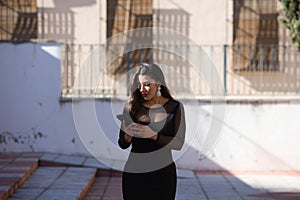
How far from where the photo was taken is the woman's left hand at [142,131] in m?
3.89

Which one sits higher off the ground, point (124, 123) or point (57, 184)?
point (124, 123)

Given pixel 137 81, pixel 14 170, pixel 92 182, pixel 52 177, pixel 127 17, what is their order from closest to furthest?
pixel 137 81
pixel 14 170
pixel 52 177
pixel 92 182
pixel 127 17

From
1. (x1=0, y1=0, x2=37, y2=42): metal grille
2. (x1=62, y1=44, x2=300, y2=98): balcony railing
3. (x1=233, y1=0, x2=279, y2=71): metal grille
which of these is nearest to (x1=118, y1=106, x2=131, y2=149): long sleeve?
(x1=62, y1=44, x2=300, y2=98): balcony railing

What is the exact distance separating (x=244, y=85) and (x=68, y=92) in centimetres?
397

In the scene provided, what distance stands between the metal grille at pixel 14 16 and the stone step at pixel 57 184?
4.39m

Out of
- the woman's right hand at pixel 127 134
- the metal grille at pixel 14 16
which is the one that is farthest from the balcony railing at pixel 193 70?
the woman's right hand at pixel 127 134

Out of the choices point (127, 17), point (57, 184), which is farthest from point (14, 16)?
point (57, 184)

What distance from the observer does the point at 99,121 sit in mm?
9430

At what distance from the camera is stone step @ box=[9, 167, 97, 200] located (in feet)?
22.6

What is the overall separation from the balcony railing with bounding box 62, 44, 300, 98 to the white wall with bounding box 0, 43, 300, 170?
1.33ft

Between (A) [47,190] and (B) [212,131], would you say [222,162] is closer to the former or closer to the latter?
(B) [212,131]

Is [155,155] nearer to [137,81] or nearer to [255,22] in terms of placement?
[137,81]

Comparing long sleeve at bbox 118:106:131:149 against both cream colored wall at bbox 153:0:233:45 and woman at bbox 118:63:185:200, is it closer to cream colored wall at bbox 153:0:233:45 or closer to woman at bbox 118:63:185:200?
woman at bbox 118:63:185:200

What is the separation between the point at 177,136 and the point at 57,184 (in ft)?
13.1
